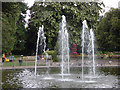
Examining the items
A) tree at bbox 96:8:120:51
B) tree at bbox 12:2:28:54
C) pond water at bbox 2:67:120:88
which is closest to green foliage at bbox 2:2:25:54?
tree at bbox 12:2:28:54

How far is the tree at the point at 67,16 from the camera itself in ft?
119

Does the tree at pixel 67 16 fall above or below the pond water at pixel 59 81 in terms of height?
above

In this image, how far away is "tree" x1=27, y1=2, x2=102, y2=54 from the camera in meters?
36.3

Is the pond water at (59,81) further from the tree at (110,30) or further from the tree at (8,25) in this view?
the tree at (110,30)

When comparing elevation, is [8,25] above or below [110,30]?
above

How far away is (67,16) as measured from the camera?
3825 cm

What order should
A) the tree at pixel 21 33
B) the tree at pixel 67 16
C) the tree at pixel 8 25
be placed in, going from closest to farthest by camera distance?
the tree at pixel 8 25
the tree at pixel 67 16
the tree at pixel 21 33

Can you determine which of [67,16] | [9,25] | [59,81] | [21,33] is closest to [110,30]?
[67,16]

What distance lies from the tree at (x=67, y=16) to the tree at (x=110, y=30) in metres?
2.80

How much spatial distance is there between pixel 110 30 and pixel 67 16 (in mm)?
7025

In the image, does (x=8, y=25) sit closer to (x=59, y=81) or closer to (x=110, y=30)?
(x=110, y=30)

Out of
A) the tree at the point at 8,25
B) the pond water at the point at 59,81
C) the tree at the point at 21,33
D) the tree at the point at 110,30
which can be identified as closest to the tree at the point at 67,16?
the tree at the point at 110,30

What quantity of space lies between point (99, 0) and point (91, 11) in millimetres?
2989

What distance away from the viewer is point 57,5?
3666 cm
